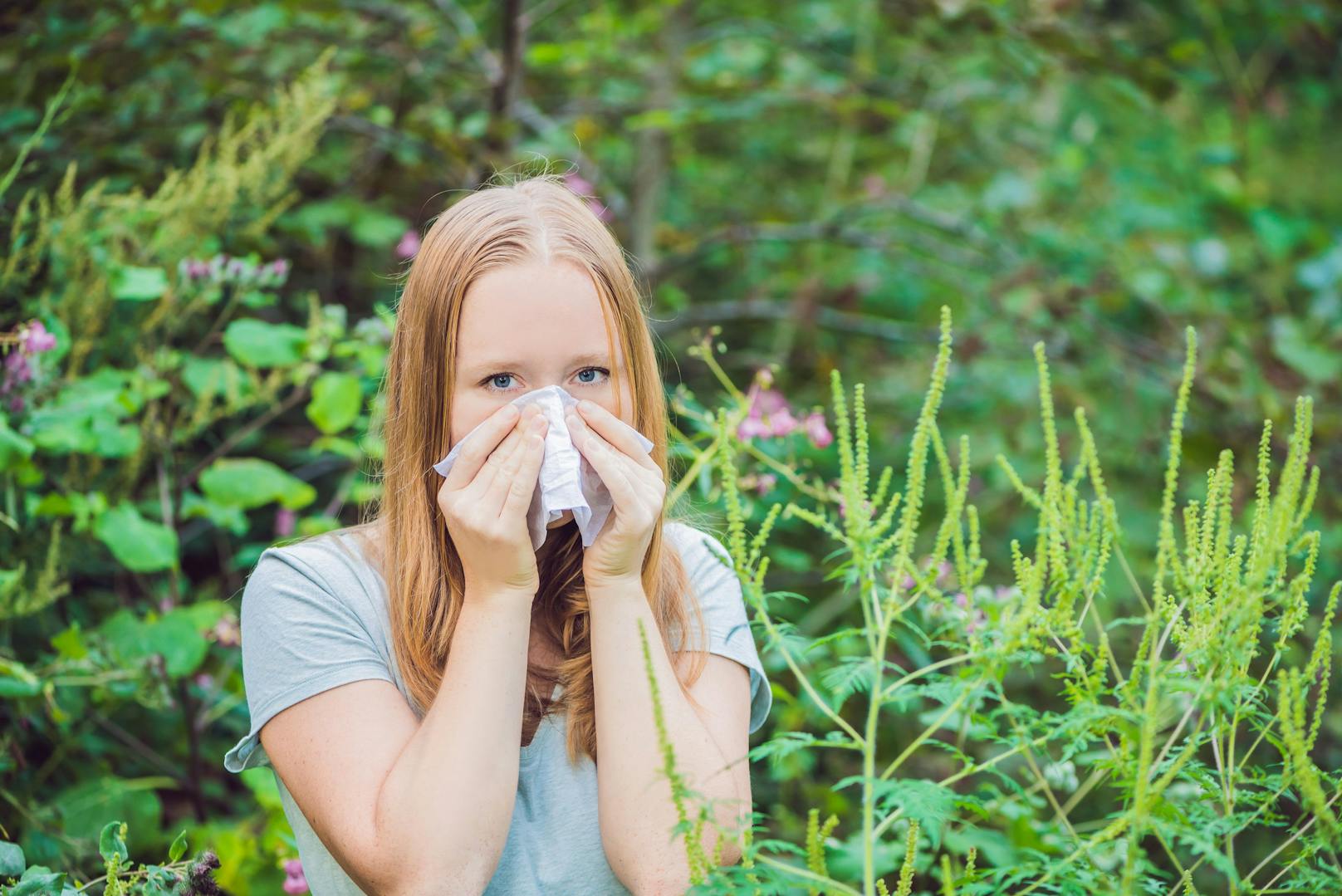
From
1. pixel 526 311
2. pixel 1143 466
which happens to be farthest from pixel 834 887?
pixel 1143 466

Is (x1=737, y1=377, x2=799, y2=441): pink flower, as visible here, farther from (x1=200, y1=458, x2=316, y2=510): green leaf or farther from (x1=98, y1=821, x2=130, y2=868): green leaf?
(x1=98, y1=821, x2=130, y2=868): green leaf

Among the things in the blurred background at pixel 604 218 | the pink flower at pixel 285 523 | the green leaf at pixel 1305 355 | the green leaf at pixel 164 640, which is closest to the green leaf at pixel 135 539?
the blurred background at pixel 604 218

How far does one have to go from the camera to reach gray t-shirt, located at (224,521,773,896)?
4.60 ft

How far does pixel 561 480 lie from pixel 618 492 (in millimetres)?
73

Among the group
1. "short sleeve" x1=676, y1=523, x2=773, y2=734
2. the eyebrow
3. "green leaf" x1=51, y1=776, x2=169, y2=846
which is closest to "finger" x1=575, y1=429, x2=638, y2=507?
the eyebrow

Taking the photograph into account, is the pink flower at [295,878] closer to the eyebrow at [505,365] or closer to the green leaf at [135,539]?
the green leaf at [135,539]

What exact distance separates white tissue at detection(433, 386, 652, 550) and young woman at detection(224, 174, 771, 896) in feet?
0.07

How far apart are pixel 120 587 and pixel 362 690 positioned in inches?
58.4

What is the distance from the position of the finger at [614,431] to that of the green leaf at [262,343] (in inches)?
43.0

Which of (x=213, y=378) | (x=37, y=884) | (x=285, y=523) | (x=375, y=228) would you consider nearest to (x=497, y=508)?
(x=37, y=884)

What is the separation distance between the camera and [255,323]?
7.84 feet

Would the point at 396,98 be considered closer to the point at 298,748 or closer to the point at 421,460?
the point at 421,460

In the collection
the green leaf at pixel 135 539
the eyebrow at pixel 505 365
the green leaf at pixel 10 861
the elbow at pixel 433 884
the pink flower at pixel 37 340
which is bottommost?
the green leaf at pixel 135 539

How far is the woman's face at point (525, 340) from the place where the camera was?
1.45 metres
